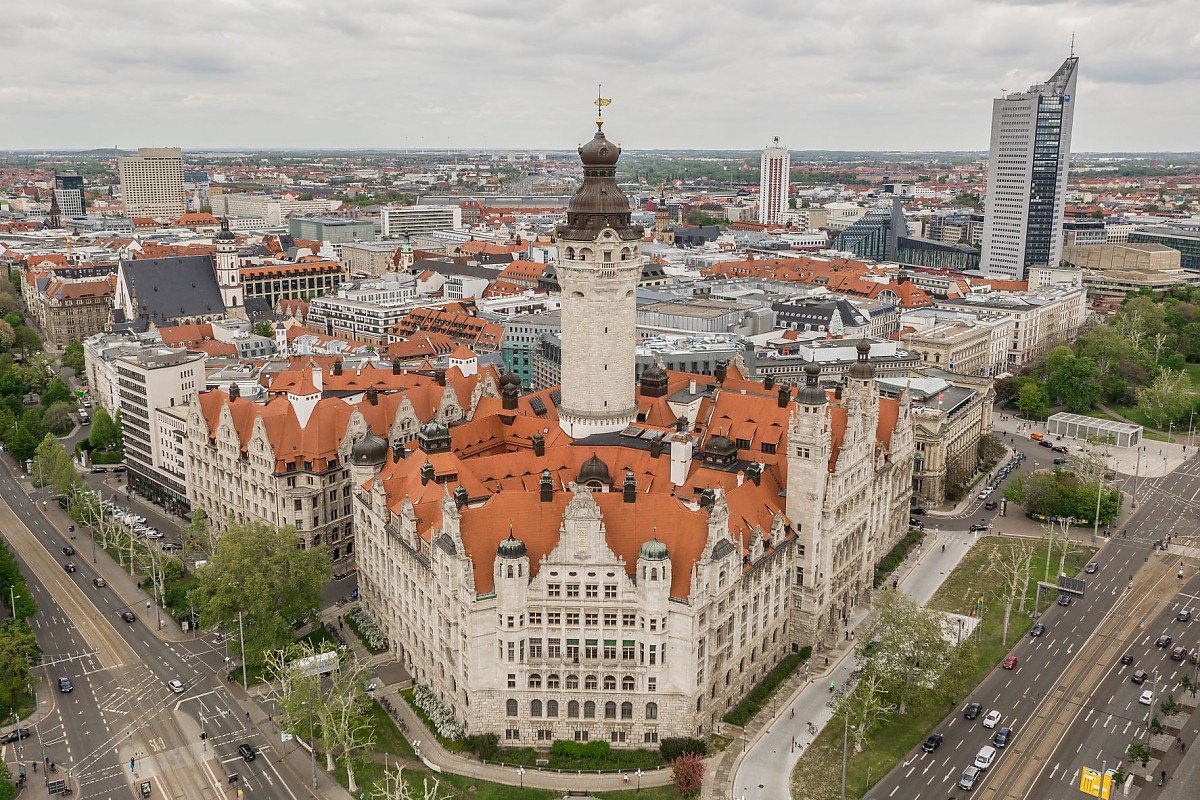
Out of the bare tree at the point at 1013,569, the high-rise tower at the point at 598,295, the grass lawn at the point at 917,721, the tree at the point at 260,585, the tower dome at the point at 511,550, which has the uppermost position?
the high-rise tower at the point at 598,295

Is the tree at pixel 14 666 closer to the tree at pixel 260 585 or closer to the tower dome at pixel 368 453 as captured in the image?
the tree at pixel 260 585

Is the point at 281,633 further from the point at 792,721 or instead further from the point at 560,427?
the point at 792,721

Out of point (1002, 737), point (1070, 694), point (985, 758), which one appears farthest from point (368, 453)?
point (1070, 694)

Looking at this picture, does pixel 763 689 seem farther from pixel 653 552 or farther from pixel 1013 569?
pixel 1013 569

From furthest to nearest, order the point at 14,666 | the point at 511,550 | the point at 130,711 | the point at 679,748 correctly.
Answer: the point at 130,711, the point at 14,666, the point at 679,748, the point at 511,550

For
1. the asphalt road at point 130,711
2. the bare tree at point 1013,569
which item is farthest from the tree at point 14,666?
the bare tree at point 1013,569
